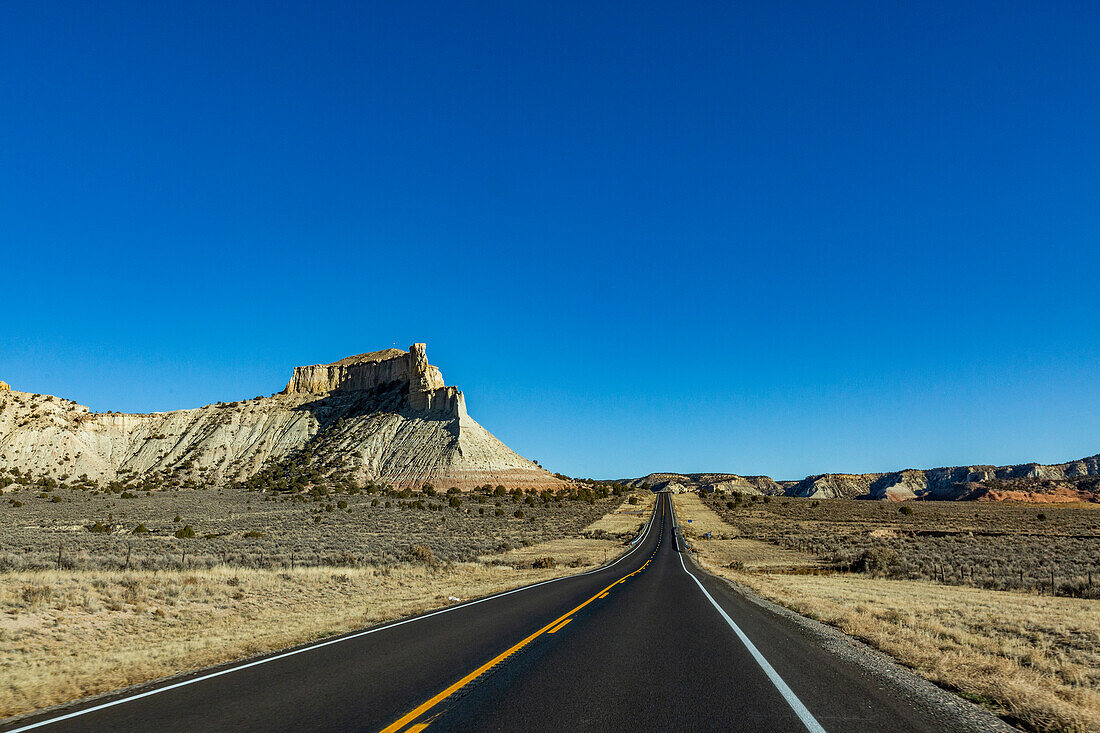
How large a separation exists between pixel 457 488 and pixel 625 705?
294 feet

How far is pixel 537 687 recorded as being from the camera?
7.48 meters

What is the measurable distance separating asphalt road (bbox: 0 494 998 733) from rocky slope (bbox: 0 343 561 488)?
85821 millimetres

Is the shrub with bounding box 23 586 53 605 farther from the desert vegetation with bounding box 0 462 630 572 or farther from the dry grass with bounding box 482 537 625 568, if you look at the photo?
the dry grass with bounding box 482 537 625 568

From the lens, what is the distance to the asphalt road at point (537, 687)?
6156mm

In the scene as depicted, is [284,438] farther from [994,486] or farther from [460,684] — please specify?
[994,486]

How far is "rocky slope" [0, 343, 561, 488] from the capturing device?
98312mm

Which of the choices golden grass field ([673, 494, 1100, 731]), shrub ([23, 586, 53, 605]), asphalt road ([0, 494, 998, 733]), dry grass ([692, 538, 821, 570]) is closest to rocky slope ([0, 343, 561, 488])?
dry grass ([692, 538, 821, 570])

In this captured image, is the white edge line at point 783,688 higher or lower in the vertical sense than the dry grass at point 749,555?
higher

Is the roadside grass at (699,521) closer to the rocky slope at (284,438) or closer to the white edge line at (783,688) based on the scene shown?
the rocky slope at (284,438)

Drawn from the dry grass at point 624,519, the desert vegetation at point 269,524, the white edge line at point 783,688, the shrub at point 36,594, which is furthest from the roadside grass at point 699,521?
the shrub at point 36,594

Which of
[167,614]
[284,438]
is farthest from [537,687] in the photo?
[284,438]

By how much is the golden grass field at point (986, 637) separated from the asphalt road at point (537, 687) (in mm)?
1011

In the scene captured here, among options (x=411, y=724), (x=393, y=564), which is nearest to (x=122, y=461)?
(x=393, y=564)

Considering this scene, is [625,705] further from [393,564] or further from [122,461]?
[122,461]
